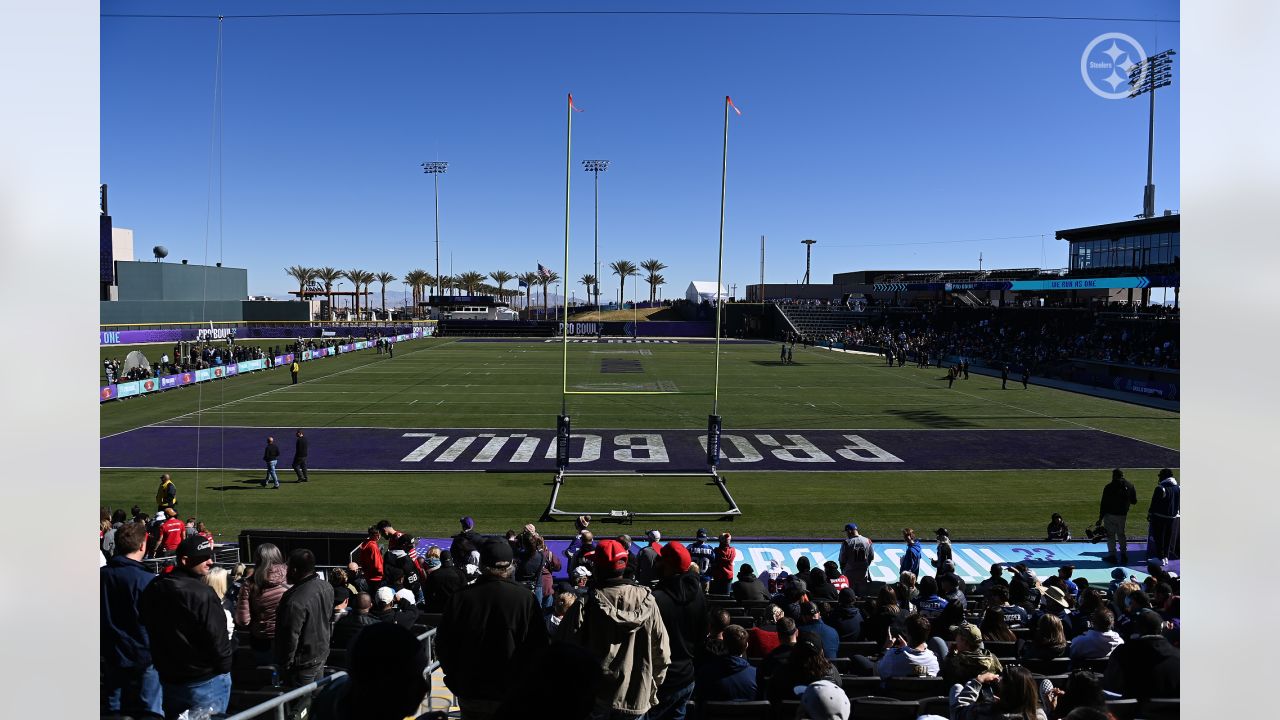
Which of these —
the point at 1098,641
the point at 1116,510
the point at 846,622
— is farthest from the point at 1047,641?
the point at 1116,510

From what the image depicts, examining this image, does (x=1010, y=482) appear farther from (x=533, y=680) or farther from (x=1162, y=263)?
(x=1162, y=263)

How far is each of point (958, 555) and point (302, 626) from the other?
12.3m

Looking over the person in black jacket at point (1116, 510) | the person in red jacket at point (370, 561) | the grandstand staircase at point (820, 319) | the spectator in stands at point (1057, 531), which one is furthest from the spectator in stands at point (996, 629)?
the grandstand staircase at point (820, 319)

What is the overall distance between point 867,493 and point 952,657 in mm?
13760

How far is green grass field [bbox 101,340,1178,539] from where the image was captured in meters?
17.0

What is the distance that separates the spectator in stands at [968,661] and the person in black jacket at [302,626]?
14.6 feet

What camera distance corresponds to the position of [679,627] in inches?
195

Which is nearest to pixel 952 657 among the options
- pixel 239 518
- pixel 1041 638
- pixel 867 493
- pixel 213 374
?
pixel 1041 638

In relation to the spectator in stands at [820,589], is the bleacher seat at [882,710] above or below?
above

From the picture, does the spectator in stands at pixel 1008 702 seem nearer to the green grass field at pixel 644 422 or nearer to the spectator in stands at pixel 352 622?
the spectator in stands at pixel 352 622

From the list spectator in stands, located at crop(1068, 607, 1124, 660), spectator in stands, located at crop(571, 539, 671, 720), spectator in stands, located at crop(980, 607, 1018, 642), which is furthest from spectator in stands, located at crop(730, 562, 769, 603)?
spectator in stands, located at crop(571, 539, 671, 720)

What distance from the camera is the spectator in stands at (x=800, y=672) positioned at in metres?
4.93

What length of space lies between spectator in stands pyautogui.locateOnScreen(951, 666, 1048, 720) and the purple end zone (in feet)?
54.6

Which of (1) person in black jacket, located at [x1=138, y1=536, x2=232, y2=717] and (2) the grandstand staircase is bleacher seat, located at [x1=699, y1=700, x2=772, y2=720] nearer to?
(1) person in black jacket, located at [x1=138, y1=536, x2=232, y2=717]
